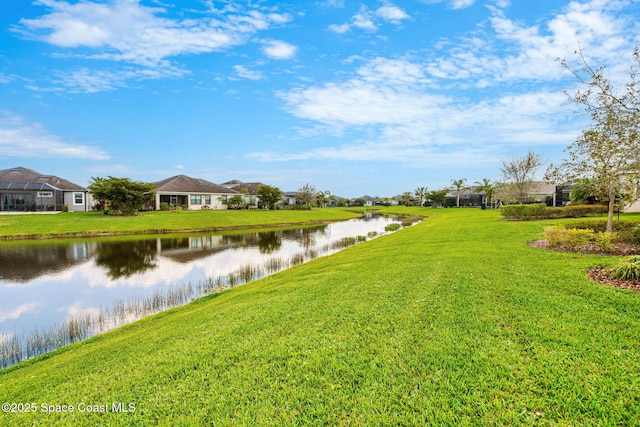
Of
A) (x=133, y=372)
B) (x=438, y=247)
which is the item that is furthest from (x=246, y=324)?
(x=438, y=247)

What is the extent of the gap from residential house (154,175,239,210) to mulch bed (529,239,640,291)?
50.3 metres

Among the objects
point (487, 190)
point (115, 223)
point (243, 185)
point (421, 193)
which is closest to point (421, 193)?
point (421, 193)

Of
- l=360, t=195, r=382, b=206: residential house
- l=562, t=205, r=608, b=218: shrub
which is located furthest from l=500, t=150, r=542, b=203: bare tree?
l=360, t=195, r=382, b=206: residential house

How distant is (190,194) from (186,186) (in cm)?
296

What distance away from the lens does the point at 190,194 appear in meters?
52.8

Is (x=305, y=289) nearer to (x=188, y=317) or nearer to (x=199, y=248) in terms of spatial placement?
(x=188, y=317)

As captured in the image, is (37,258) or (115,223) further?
(115,223)

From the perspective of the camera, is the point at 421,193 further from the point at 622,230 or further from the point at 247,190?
the point at 622,230

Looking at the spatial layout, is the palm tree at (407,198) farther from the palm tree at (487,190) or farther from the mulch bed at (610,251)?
the mulch bed at (610,251)

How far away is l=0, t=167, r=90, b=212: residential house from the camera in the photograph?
→ 39156 mm

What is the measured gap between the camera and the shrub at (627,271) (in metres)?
6.76

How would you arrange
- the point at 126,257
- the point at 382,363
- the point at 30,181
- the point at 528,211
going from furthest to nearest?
the point at 30,181 → the point at 528,211 → the point at 126,257 → the point at 382,363

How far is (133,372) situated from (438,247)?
11.5 meters

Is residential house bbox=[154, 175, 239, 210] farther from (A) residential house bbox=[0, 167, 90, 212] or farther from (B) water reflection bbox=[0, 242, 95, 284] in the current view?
(B) water reflection bbox=[0, 242, 95, 284]
